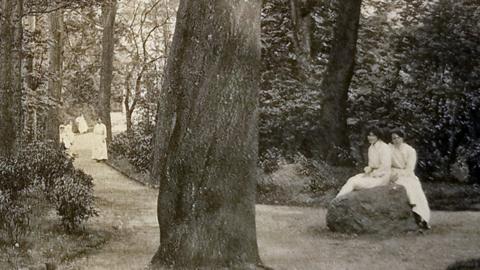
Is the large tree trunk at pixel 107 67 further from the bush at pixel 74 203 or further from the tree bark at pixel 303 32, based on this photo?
the tree bark at pixel 303 32

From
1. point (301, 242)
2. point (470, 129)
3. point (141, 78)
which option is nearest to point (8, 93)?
point (141, 78)

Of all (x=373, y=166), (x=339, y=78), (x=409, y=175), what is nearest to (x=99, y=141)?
(x=339, y=78)

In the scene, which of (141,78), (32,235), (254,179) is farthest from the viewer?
(141,78)

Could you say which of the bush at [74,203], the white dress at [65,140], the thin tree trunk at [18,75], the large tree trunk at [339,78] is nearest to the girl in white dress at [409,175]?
the large tree trunk at [339,78]

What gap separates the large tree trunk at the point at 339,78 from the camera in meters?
7.13

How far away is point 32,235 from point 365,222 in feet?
11.5

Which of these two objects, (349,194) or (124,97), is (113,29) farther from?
(349,194)

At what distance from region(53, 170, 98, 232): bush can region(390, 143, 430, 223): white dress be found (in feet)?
11.1

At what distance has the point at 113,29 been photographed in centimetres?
732

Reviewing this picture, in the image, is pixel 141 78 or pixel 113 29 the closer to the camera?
pixel 141 78

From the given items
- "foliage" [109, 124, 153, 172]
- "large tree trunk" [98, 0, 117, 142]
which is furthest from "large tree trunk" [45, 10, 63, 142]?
"foliage" [109, 124, 153, 172]

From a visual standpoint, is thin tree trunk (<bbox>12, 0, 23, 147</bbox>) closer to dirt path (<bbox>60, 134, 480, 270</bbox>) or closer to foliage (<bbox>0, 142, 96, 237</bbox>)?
foliage (<bbox>0, 142, 96, 237</bbox>)

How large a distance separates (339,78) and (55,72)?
3446 millimetres

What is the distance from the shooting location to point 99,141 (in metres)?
6.88
